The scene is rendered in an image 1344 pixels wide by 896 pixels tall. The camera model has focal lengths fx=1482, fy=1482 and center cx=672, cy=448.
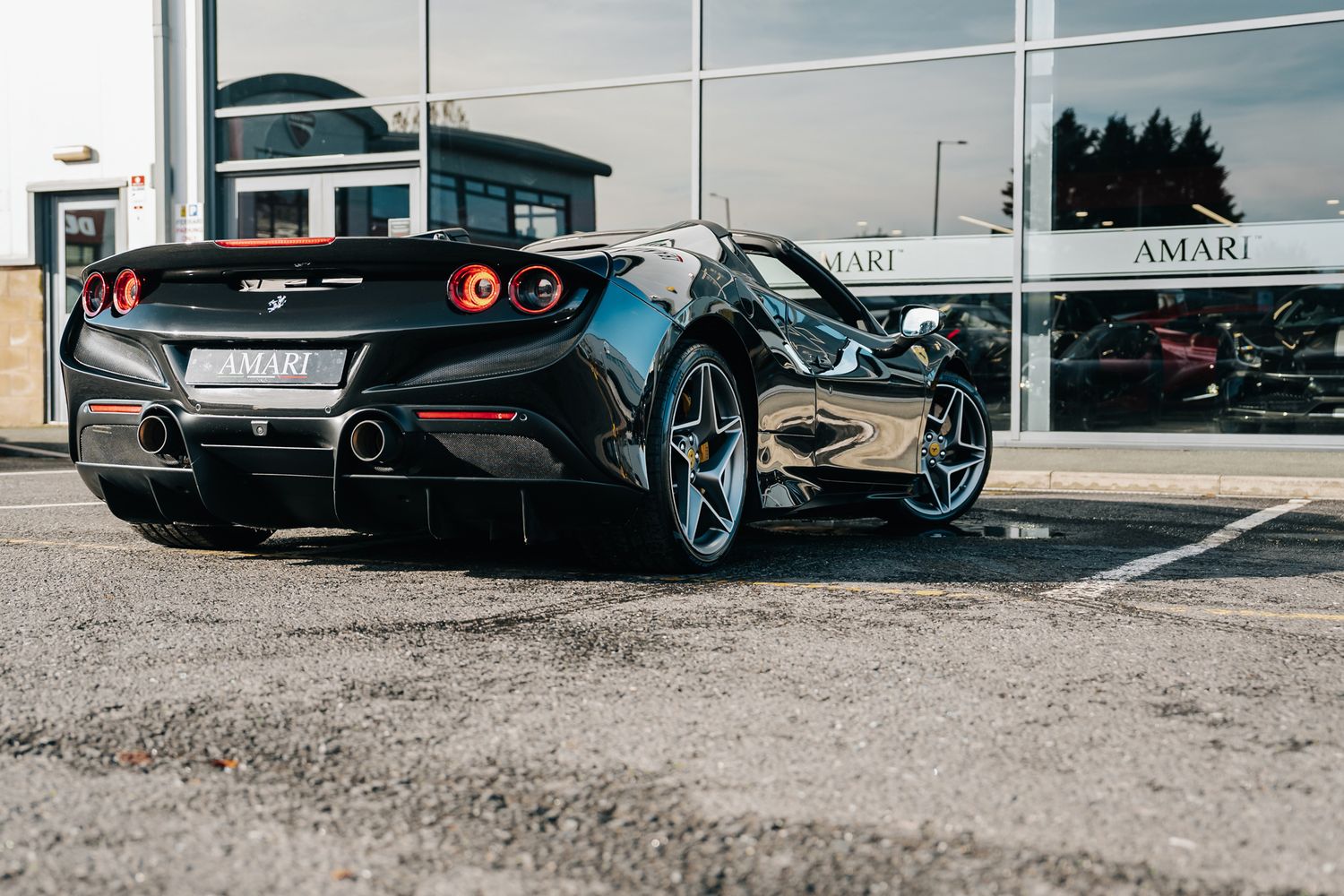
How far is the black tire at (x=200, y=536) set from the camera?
17.1 feet

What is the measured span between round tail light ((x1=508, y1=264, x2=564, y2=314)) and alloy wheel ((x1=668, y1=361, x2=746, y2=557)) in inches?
21.3

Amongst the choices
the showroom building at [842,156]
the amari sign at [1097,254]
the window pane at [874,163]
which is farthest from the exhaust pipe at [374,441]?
the window pane at [874,163]

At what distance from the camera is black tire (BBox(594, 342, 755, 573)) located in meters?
4.36

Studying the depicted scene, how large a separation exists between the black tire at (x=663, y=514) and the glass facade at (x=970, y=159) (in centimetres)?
773

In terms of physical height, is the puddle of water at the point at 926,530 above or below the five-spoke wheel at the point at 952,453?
below

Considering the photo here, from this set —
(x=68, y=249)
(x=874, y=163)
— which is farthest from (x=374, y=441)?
(x=68, y=249)

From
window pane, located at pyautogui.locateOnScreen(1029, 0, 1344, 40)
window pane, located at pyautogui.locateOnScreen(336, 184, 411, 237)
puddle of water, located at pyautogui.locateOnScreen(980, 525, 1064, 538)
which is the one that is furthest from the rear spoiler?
window pane, located at pyautogui.locateOnScreen(336, 184, 411, 237)

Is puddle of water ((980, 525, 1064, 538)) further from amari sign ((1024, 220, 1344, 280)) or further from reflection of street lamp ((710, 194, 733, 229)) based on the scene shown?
reflection of street lamp ((710, 194, 733, 229))

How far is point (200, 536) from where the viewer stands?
17.1ft

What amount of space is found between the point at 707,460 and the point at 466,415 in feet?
3.24

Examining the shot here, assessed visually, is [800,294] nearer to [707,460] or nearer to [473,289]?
[707,460]

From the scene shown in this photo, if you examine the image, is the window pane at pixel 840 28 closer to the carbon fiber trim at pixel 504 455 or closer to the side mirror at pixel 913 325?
the side mirror at pixel 913 325

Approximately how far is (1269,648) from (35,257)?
1412cm

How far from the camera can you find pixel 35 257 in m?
15.0
